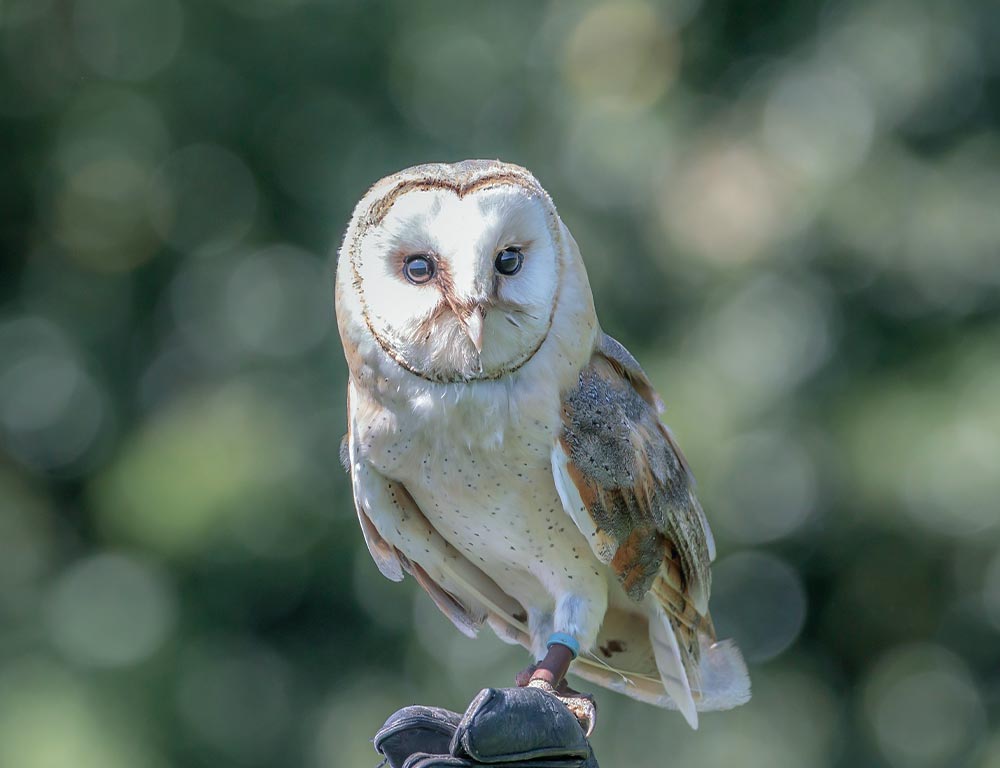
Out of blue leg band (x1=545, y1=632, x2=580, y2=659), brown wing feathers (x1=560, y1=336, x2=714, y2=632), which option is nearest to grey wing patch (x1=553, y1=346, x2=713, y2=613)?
brown wing feathers (x1=560, y1=336, x2=714, y2=632)

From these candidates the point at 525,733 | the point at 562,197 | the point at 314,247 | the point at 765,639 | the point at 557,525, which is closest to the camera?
the point at 525,733

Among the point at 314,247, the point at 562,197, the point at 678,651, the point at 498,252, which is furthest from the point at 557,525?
the point at 314,247

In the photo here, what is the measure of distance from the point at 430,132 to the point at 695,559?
11.8 ft

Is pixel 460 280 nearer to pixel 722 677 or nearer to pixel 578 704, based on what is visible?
pixel 578 704

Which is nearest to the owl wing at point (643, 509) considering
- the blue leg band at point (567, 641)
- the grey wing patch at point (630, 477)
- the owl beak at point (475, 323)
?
the grey wing patch at point (630, 477)

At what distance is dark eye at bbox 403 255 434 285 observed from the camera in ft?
5.96

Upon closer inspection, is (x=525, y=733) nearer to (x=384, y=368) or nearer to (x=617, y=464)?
(x=617, y=464)

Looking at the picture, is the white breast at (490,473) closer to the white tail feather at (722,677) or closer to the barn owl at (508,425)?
the barn owl at (508,425)

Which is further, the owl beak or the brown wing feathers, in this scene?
the brown wing feathers

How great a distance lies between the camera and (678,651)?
2.12m

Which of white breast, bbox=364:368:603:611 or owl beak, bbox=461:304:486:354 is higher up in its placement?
owl beak, bbox=461:304:486:354

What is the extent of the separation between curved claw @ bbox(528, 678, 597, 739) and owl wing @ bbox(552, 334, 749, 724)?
0.60 feet

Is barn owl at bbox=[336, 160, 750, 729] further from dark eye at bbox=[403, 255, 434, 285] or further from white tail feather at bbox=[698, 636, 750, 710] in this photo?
white tail feather at bbox=[698, 636, 750, 710]

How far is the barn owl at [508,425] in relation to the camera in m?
1.82
